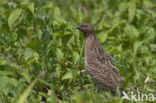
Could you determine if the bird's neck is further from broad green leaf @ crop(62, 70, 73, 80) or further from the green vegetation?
broad green leaf @ crop(62, 70, 73, 80)

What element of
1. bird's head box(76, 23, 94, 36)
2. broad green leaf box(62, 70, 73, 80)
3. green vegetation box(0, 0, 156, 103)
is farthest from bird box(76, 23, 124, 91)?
broad green leaf box(62, 70, 73, 80)

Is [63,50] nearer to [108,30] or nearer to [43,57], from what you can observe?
[43,57]

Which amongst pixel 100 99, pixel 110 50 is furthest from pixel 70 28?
pixel 100 99

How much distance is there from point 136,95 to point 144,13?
11.4 feet

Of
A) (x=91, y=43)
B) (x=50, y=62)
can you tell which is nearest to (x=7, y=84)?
(x=50, y=62)

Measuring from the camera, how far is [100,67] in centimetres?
616

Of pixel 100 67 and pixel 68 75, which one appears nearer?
pixel 68 75

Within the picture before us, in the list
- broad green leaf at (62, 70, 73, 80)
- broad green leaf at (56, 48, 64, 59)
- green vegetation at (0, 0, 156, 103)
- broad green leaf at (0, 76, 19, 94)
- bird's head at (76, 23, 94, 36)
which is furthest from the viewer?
bird's head at (76, 23, 94, 36)

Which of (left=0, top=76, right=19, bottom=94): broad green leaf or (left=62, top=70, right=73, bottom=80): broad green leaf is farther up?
(left=0, top=76, right=19, bottom=94): broad green leaf

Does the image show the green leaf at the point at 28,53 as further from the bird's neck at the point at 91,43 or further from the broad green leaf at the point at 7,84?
the bird's neck at the point at 91,43

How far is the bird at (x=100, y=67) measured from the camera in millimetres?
5883

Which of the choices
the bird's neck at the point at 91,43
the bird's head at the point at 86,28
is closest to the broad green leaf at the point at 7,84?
the bird's neck at the point at 91,43

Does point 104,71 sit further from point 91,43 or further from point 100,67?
point 91,43

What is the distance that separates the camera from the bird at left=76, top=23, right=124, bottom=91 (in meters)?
5.88
